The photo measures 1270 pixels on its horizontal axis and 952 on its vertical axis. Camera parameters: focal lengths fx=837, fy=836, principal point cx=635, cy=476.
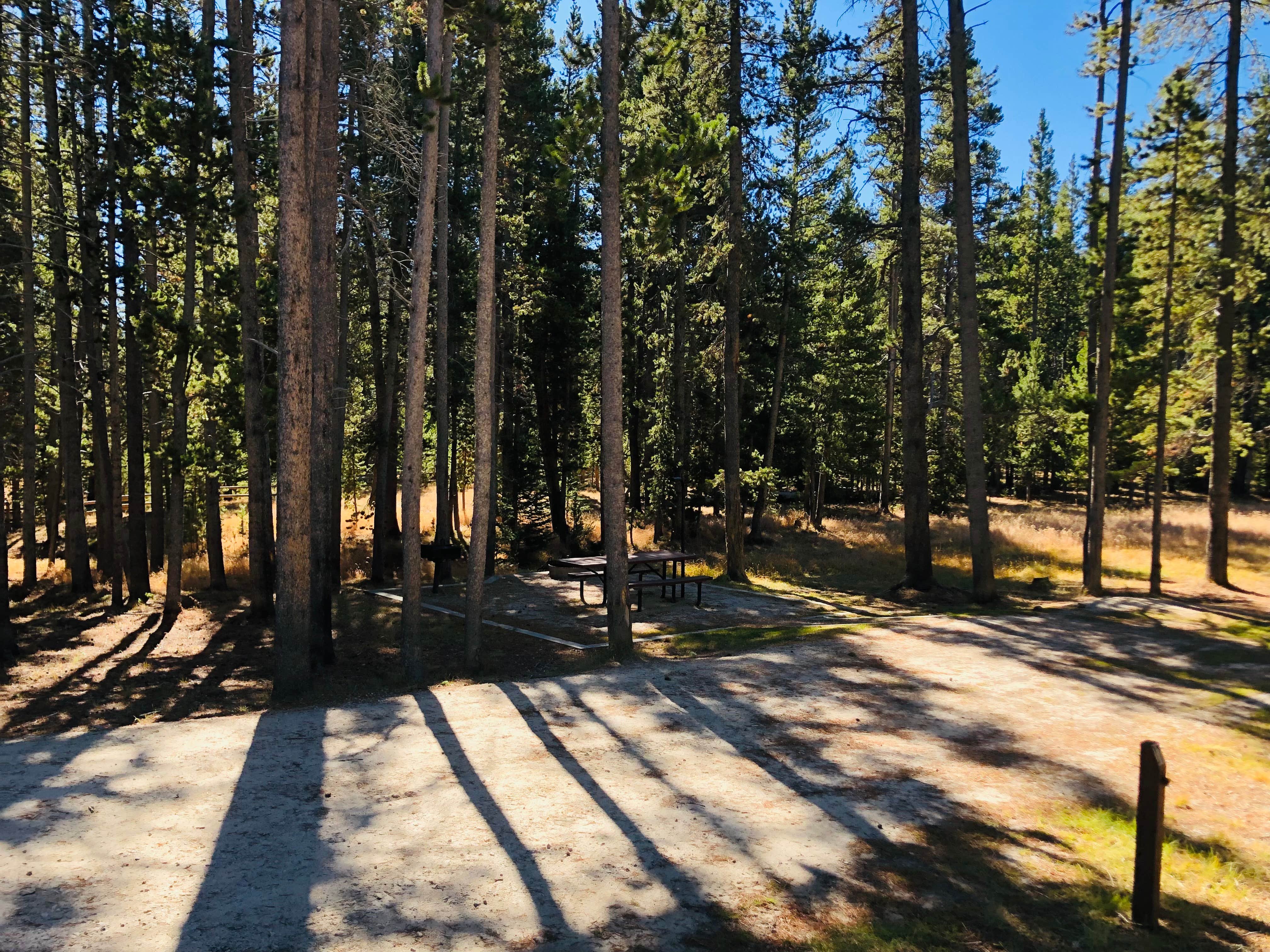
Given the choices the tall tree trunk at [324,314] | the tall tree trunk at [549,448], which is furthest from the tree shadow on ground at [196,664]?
the tall tree trunk at [549,448]

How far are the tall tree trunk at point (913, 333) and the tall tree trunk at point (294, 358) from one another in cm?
1136

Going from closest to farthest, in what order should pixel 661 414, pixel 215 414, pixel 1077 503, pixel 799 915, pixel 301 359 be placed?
pixel 799 915
pixel 301 359
pixel 215 414
pixel 661 414
pixel 1077 503

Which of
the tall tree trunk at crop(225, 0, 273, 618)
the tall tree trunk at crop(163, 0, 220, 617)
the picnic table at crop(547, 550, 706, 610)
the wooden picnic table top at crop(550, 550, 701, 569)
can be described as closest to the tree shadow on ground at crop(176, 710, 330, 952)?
the picnic table at crop(547, 550, 706, 610)

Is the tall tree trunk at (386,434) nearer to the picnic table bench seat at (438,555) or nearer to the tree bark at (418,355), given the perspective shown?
the picnic table bench seat at (438,555)

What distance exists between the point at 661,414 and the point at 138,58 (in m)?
15.7

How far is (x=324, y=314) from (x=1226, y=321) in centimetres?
1800

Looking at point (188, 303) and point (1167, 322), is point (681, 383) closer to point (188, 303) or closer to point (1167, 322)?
point (1167, 322)

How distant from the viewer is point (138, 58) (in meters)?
14.5

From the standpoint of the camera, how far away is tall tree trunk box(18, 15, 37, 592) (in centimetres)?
1533

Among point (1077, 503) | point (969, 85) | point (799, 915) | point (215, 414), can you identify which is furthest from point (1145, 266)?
point (1077, 503)

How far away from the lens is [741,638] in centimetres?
1224

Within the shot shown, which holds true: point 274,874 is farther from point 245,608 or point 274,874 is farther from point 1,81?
point 1,81

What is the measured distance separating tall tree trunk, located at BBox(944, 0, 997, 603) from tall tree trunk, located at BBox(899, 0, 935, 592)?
1.27 metres

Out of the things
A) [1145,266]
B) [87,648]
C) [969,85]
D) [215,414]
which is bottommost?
[87,648]
